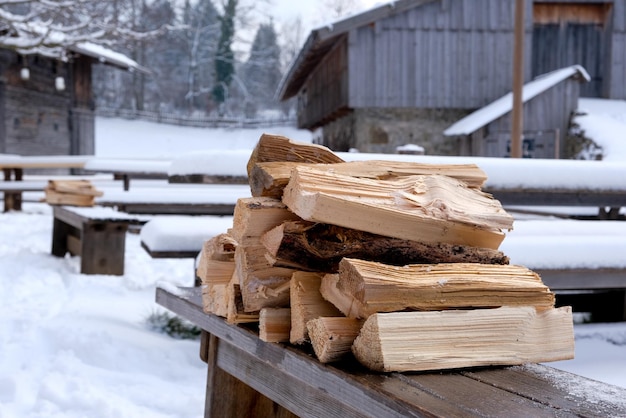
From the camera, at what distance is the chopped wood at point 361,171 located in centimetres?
177

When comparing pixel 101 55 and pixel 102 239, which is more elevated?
pixel 101 55

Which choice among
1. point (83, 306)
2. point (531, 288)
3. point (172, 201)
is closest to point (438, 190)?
point (531, 288)

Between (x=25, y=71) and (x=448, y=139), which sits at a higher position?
(x=25, y=71)

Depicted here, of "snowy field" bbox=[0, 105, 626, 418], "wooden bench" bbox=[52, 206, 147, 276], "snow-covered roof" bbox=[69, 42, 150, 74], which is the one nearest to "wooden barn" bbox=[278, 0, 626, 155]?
"snow-covered roof" bbox=[69, 42, 150, 74]

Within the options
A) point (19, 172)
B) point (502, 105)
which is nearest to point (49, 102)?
point (19, 172)

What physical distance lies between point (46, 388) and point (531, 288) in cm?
214

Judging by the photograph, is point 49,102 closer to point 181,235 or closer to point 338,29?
point 338,29

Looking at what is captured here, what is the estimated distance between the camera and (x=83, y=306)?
471 cm

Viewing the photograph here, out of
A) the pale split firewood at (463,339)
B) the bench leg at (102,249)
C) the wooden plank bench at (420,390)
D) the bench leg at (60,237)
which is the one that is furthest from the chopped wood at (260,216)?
the bench leg at (60,237)

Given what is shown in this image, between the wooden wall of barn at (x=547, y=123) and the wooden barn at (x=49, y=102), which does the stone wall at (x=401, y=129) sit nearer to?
the wooden wall of barn at (x=547, y=123)

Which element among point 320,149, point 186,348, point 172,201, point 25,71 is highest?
point 25,71

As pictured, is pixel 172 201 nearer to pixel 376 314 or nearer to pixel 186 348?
pixel 186 348

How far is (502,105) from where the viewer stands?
16734 mm

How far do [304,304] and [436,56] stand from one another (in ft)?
55.4
